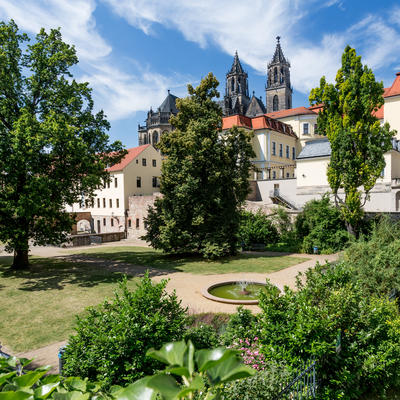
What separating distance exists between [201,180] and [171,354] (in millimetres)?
20063

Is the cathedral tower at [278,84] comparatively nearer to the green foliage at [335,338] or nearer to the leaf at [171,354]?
the green foliage at [335,338]

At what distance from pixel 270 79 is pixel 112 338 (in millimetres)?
98115

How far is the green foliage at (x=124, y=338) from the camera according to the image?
14.8 feet

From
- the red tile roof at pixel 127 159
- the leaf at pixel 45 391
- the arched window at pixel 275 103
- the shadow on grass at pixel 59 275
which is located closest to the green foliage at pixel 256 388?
the leaf at pixel 45 391

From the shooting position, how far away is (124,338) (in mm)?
4527

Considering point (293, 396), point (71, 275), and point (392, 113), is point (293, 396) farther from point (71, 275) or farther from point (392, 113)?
point (392, 113)

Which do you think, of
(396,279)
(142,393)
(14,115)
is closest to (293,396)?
(142,393)

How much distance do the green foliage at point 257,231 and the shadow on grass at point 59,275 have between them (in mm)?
10143

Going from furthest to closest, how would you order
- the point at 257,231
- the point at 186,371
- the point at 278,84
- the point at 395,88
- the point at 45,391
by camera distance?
the point at 278,84 → the point at 395,88 → the point at 257,231 → the point at 45,391 → the point at 186,371

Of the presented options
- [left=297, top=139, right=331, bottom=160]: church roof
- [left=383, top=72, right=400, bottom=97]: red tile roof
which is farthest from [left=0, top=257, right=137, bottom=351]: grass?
[left=383, top=72, right=400, bottom=97]: red tile roof

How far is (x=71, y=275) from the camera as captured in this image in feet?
53.9

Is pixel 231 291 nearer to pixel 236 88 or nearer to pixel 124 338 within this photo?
pixel 124 338

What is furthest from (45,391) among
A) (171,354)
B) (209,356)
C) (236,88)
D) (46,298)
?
(236,88)

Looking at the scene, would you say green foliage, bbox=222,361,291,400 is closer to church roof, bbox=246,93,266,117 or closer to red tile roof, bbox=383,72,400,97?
red tile roof, bbox=383,72,400,97
